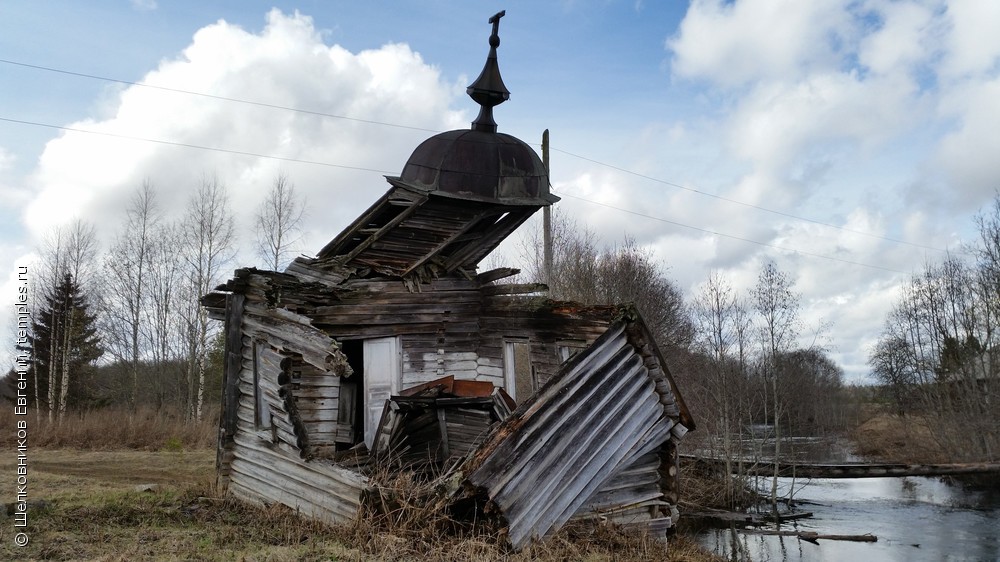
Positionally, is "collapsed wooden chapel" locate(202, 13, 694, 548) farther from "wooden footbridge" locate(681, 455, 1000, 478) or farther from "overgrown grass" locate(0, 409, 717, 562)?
"wooden footbridge" locate(681, 455, 1000, 478)

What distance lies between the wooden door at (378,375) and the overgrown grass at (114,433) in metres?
10.3

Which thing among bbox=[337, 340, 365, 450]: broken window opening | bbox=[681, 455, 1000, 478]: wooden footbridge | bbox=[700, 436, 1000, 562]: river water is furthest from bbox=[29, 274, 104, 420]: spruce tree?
bbox=[700, 436, 1000, 562]: river water

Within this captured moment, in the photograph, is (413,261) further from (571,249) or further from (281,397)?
(571,249)

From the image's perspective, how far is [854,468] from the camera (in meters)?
17.0

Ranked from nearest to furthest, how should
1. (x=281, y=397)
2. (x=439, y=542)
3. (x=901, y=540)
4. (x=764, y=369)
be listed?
(x=439, y=542) < (x=281, y=397) < (x=901, y=540) < (x=764, y=369)

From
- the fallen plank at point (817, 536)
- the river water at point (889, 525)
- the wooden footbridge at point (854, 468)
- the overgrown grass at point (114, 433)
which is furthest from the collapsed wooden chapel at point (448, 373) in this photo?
the overgrown grass at point (114, 433)

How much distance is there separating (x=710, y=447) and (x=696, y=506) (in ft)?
8.03

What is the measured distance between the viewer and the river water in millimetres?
14023

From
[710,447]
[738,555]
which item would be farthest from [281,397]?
[710,447]

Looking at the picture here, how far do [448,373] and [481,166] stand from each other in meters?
3.11

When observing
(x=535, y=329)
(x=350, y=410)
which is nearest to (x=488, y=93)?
(x=535, y=329)

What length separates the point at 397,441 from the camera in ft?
31.6

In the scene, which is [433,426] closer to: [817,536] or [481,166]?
[481,166]

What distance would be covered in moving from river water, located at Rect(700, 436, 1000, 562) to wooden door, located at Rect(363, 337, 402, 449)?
7048 millimetres
